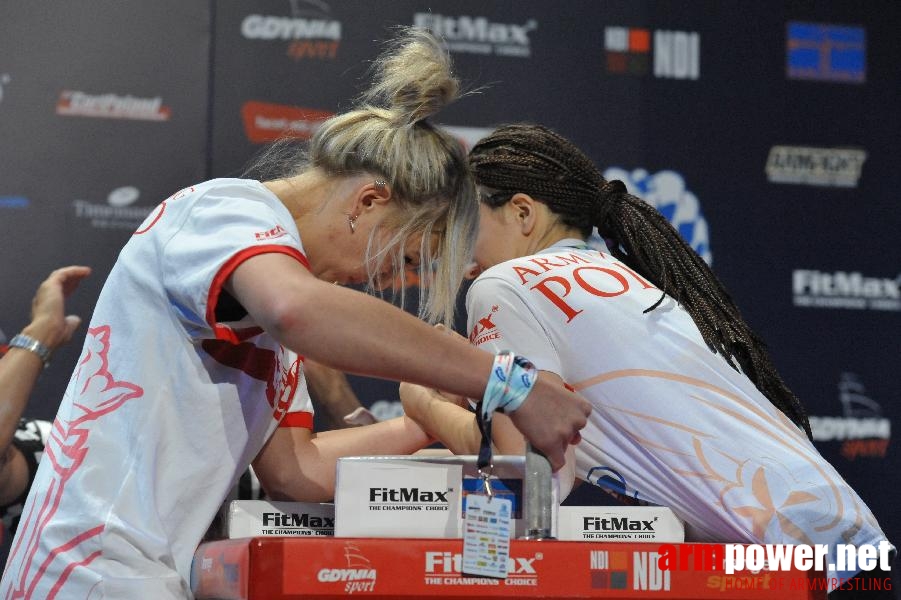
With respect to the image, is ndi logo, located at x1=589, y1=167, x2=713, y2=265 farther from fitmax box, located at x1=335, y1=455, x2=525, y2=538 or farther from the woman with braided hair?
fitmax box, located at x1=335, y1=455, x2=525, y2=538

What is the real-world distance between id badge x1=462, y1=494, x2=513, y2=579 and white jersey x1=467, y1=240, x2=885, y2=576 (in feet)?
1.32

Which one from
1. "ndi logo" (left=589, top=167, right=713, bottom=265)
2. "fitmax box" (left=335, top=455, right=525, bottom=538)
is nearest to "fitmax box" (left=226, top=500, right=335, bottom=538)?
"fitmax box" (left=335, top=455, right=525, bottom=538)

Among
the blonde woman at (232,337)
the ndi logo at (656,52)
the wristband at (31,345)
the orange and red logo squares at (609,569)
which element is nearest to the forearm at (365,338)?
the blonde woman at (232,337)

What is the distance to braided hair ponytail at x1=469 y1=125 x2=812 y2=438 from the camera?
6.07ft

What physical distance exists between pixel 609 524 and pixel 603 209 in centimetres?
70

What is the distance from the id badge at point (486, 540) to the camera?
1.15 metres

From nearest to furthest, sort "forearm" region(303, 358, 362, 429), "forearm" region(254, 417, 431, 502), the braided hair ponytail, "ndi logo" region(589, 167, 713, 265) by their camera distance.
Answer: "forearm" region(254, 417, 431, 502) < the braided hair ponytail < "forearm" region(303, 358, 362, 429) < "ndi logo" region(589, 167, 713, 265)

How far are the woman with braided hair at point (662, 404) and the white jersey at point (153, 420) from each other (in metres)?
0.39

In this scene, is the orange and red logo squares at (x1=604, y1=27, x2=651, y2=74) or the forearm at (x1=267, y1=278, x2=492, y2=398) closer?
the forearm at (x1=267, y1=278, x2=492, y2=398)

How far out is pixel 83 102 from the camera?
3281mm

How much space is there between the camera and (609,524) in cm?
144

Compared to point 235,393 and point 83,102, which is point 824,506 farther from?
point 83,102

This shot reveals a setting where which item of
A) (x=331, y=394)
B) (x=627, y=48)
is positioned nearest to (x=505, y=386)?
(x=331, y=394)

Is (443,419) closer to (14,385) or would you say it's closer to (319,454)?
(319,454)
